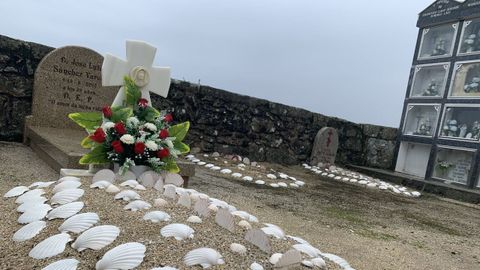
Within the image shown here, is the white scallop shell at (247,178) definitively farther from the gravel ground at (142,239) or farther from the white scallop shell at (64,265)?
the white scallop shell at (64,265)

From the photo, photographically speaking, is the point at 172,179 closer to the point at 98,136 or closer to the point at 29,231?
the point at 98,136

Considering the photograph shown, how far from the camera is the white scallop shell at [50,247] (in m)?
1.54

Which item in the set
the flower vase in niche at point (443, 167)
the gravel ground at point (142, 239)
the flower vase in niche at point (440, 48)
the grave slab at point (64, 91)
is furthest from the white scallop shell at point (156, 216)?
the flower vase in niche at point (440, 48)

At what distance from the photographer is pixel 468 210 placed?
571 centimetres

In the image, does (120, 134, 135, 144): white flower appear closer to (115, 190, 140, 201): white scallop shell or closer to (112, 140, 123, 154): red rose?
(112, 140, 123, 154): red rose

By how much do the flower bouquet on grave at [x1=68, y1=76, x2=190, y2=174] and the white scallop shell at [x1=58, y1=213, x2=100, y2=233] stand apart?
3.15 feet

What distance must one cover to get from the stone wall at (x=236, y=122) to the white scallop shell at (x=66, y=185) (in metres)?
3.23

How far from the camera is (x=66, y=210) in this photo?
6.08ft

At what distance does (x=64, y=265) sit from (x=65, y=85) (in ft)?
12.9

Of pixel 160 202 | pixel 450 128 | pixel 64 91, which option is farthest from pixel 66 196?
pixel 450 128

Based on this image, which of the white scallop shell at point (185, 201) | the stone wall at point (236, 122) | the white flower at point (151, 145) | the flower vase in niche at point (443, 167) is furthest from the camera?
the flower vase in niche at point (443, 167)

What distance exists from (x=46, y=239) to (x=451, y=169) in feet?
29.2

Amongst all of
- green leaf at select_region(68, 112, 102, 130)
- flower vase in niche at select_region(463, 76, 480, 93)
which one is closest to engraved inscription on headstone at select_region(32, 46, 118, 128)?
green leaf at select_region(68, 112, 102, 130)

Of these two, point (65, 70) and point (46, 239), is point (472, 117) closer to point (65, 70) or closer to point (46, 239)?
point (65, 70)
